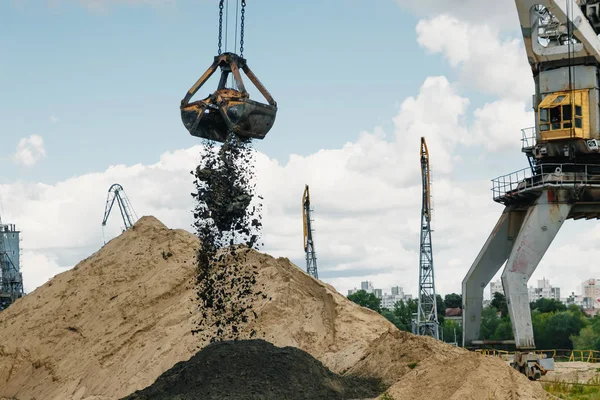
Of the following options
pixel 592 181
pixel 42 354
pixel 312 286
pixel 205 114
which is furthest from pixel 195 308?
pixel 592 181

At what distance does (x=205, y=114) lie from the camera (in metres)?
24.3

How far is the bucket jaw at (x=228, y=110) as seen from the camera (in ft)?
77.3

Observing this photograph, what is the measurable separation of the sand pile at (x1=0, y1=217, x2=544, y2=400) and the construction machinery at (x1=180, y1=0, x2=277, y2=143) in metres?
3.77

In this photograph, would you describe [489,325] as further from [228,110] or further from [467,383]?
[467,383]

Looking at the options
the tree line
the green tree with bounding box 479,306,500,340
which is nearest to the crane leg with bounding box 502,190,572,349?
the tree line

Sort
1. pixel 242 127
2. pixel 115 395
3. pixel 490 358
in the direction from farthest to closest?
pixel 115 395 → pixel 242 127 → pixel 490 358

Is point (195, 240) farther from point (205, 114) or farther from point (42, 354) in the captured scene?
point (205, 114)

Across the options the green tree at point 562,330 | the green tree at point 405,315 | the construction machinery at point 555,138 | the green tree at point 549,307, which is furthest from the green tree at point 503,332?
the construction machinery at point 555,138

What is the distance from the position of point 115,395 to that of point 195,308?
4.29 meters

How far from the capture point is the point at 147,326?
3056 cm

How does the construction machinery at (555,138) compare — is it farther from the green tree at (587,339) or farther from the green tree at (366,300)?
the green tree at (366,300)

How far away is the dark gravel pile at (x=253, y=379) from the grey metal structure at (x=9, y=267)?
53.1 m

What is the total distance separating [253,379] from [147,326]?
10.4 meters

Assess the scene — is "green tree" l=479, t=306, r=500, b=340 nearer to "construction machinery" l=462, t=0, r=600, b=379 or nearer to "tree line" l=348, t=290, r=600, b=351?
"tree line" l=348, t=290, r=600, b=351
